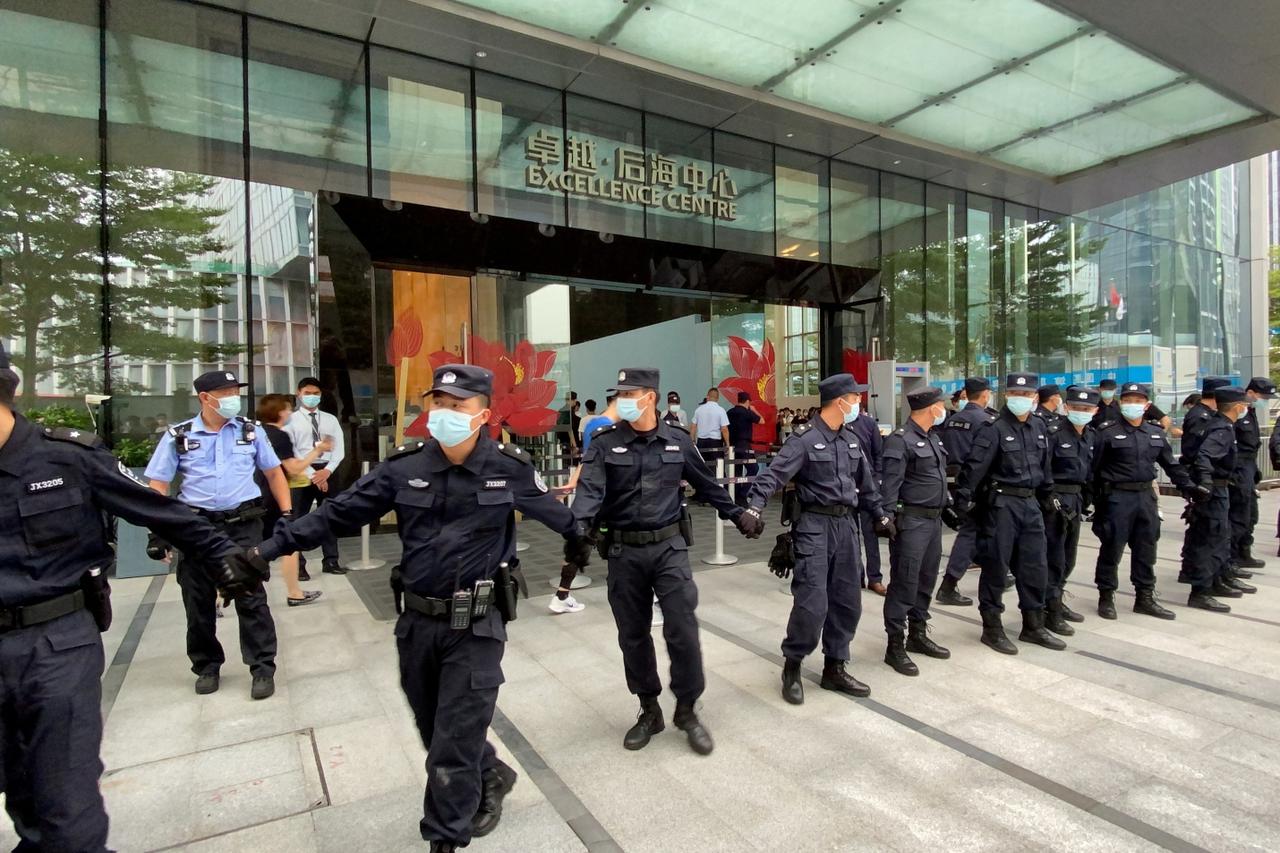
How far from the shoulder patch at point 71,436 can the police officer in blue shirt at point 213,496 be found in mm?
1961

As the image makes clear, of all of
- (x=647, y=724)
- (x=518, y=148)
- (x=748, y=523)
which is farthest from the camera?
(x=518, y=148)

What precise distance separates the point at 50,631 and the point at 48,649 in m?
0.06

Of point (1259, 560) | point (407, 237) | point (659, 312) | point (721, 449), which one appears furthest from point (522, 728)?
point (659, 312)

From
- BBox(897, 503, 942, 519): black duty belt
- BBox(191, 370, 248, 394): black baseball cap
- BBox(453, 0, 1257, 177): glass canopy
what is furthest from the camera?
BBox(453, 0, 1257, 177): glass canopy

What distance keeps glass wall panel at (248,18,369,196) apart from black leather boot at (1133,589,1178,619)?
10492mm

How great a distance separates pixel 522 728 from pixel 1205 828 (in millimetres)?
3195

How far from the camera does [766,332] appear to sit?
14062 mm

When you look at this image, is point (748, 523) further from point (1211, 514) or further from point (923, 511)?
point (1211, 514)

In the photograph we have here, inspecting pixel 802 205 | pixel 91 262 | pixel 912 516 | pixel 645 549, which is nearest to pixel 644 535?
pixel 645 549

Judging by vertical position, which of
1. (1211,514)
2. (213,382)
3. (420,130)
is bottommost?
(1211,514)

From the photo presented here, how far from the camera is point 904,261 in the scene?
15211 mm

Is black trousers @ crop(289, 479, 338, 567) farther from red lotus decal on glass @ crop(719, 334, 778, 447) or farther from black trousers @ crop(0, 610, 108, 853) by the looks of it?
red lotus decal on glass @ crop(719, 334, 778, 447)

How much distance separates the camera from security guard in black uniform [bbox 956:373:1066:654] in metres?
5.09

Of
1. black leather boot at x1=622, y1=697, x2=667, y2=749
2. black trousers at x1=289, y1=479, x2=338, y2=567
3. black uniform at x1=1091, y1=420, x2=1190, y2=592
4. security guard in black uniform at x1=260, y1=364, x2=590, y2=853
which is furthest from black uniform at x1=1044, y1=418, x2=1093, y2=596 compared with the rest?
black trousers at x1=289, y1=479, x2=338, y2=567
